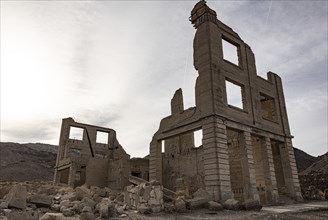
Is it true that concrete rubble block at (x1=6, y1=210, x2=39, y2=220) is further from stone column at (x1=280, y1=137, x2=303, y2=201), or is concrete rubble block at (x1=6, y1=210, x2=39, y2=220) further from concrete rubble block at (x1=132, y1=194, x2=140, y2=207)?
stone column at (x1=280, y1=137, x2=303, y2=201)

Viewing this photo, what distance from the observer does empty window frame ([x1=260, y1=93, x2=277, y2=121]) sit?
17.8 meters

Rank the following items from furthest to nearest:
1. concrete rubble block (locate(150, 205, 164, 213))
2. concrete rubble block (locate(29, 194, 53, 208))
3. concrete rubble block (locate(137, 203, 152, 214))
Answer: concrete rubble block (locate(29, 194, 53, 208)), concrete rubble block (locate(150, 205, 164, 213)), concrete rubble block (locate(137, 203, 152, 214))

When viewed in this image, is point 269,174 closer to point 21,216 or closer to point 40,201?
point 40,201

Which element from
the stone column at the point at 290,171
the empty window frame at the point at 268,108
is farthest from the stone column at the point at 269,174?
the empty window frame at the point at 268,108

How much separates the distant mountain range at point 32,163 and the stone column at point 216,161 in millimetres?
23521

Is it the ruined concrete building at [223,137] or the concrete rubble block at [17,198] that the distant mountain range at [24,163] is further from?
the concrete rubble block at [17,198]

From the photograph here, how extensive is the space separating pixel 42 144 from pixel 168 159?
188 feet

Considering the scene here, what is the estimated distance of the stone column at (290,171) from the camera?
16.3m

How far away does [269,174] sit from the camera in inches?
580

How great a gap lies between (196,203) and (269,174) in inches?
277

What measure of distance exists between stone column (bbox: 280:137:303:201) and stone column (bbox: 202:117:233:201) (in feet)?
22.6

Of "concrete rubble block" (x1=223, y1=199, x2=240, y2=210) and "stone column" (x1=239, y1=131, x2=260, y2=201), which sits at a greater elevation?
"stone column" (x1=239, y1=131, x2=260, y2=201)

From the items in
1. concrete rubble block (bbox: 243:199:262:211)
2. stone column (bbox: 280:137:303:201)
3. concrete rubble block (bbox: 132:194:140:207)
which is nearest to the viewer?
concrete rubble block (bbox: 132:194:140:207)

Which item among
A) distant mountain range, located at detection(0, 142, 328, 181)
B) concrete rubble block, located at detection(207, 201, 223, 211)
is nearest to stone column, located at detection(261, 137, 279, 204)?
concrete rubble block, located at detection(207, 201, 223, 211)
